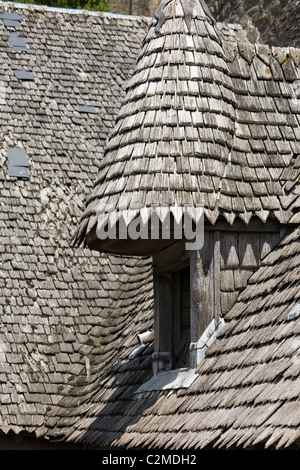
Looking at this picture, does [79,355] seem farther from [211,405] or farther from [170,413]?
[211,405]

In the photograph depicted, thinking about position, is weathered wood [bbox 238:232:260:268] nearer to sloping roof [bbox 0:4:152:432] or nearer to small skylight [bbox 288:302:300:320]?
small skylight [bbox 288:302:300:320]

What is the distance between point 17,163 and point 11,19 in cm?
261

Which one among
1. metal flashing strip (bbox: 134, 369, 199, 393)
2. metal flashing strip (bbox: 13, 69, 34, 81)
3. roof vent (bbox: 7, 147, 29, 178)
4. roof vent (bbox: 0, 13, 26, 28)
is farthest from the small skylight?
roof vent (bbox: 0, 13, 26, 28)

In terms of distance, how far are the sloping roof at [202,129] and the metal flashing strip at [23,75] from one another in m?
4.75

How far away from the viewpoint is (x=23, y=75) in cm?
1391

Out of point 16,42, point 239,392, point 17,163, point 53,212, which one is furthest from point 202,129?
point 16,42

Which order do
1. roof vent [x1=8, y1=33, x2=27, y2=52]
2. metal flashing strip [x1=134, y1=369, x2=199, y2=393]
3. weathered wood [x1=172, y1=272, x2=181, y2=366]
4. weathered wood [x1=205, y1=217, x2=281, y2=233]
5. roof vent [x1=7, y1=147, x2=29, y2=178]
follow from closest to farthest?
metal flashing strip [x1=134, y1=369, x2=199, y2=393] < weathered wood [x1=205, y1=217, x2=281, y2=233] < weathered wood [x1=172, y1=272, x2=181, y2=366] < roof vent [x1=7, y1=147, x2=29, y2=178] < roof vent [x1=8, y1=33, x2=27, y2=52]

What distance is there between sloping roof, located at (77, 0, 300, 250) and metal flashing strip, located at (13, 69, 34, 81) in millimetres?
4748

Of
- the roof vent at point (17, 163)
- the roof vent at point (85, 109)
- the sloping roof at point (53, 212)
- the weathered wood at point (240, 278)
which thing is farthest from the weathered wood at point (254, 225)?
the roof vent at point (85, 109)

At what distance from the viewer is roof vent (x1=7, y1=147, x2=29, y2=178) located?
42.2 feet

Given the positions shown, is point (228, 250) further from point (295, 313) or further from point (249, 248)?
point (295, 313)

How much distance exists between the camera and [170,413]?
8.15 metres

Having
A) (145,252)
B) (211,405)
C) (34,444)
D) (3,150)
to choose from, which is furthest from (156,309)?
(3,150)

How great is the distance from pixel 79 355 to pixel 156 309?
267 centimetres
